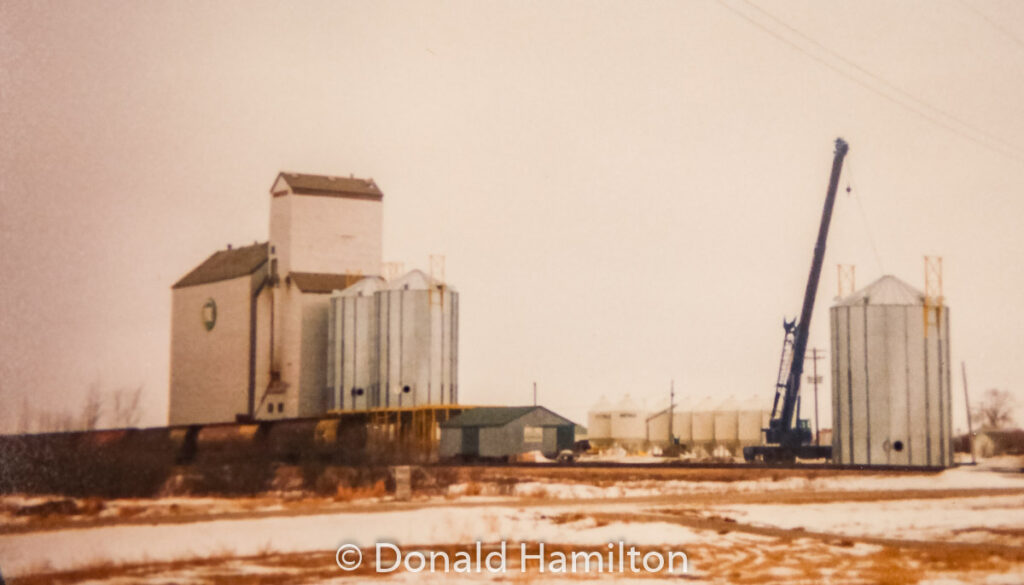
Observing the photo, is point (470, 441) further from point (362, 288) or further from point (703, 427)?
point (703, 427)

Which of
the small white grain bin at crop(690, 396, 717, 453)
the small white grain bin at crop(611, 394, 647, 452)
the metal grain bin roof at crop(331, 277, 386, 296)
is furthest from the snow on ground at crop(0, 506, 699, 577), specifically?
the small white grain bin at crop(690, 396, 717, 453)

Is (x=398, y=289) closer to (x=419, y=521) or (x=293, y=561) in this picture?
(x=419, y=521)

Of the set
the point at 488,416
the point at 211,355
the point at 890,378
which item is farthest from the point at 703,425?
the point at 211,355

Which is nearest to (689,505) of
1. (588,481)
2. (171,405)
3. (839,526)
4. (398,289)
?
(839,526)

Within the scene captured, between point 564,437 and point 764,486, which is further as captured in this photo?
point 564,437

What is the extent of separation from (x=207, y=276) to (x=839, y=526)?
1199cm

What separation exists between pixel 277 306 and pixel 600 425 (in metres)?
34.0

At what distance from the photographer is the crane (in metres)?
31.9

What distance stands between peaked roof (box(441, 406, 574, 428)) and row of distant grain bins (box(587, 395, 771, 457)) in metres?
21.7

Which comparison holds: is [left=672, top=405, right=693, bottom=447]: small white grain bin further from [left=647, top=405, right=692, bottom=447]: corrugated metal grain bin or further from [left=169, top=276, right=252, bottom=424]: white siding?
[left=169, top=276, right=252, bottom=424]: white siding

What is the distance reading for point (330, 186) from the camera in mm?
21672

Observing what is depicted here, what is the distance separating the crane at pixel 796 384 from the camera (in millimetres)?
31906

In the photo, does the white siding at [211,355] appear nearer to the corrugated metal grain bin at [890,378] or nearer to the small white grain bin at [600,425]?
the corrugated metal grain bin at [890,378]

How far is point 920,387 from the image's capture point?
24.1 meters
